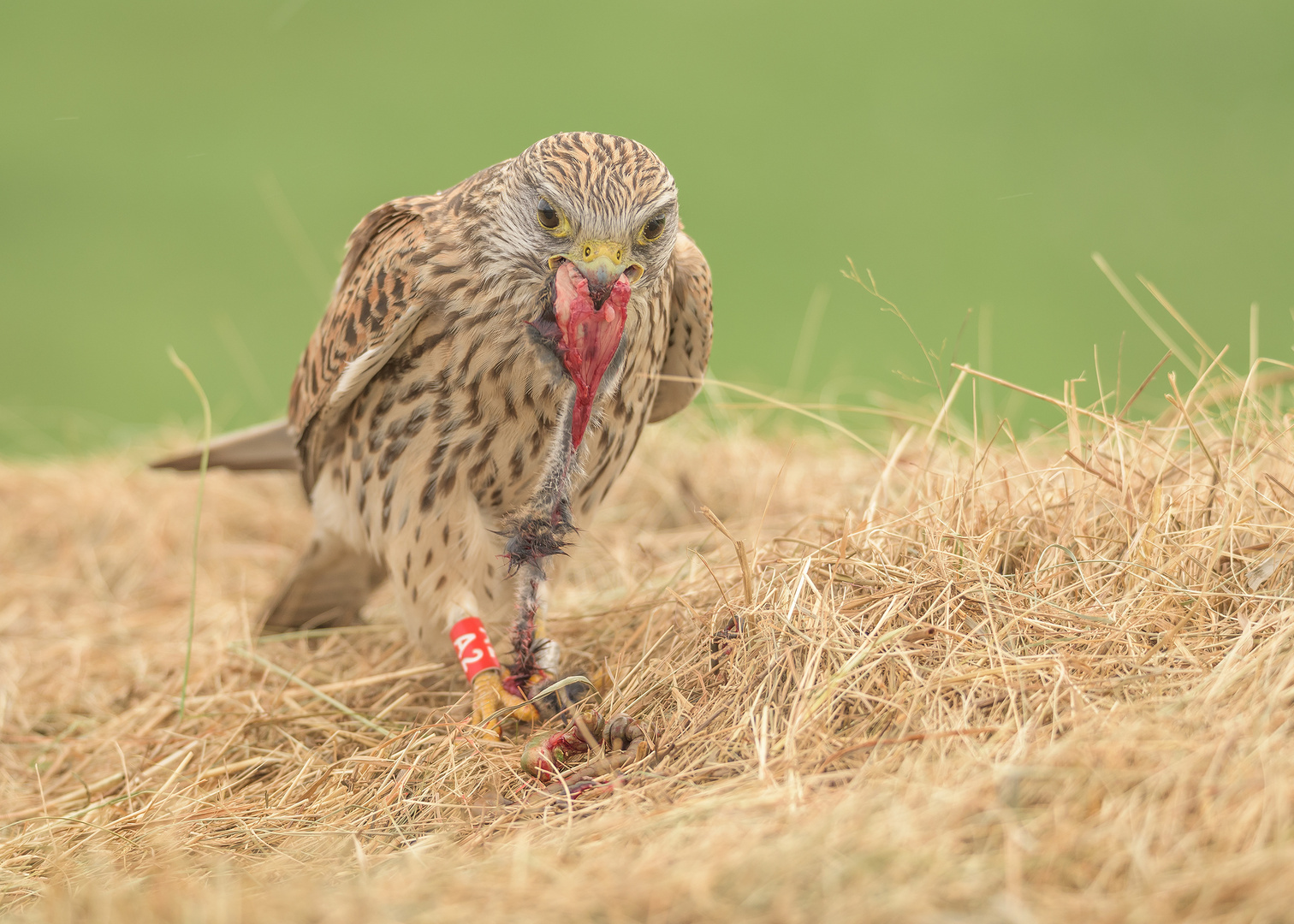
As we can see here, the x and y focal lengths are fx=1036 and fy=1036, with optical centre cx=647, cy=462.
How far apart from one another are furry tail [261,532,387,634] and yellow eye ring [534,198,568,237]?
51.4 inches

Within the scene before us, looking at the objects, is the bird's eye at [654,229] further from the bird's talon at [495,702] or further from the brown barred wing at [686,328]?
the bird's talon at [495,702]

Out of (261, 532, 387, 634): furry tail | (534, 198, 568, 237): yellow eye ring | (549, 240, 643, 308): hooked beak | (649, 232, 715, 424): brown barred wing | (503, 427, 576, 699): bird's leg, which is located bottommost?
(261, 532, 387, 634): furry tail

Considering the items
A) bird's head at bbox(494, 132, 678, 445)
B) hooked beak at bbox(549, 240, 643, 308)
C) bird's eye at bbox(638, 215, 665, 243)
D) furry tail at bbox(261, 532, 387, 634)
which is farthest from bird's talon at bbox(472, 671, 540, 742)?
bird's eye at bbox(638, 215, 665, 243)

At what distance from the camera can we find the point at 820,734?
5.42ft

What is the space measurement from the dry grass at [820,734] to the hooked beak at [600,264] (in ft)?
2.17

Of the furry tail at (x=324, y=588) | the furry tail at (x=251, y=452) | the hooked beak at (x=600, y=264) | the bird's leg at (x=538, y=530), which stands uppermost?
the hooked beak at (x=600, y=264)

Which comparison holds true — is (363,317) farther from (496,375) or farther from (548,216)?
(548,216)

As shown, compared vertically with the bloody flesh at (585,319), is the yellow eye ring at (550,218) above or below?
above

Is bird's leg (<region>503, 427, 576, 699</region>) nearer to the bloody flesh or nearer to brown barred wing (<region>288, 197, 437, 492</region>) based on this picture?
the bloody flesh

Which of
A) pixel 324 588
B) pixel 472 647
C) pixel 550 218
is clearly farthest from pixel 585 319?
pixel 324 588

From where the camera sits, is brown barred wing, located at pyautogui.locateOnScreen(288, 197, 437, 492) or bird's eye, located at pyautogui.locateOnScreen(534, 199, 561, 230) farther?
brown barred wing, located at pyautogui.locateOnScreen(288, 197, 437, 492)

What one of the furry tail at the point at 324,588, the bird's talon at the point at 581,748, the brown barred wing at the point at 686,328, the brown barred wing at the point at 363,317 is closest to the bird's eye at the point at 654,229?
the brown barred wing at the point at 686,328

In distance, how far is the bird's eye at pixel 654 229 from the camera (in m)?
1.99

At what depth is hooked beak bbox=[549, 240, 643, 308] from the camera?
1.91m
